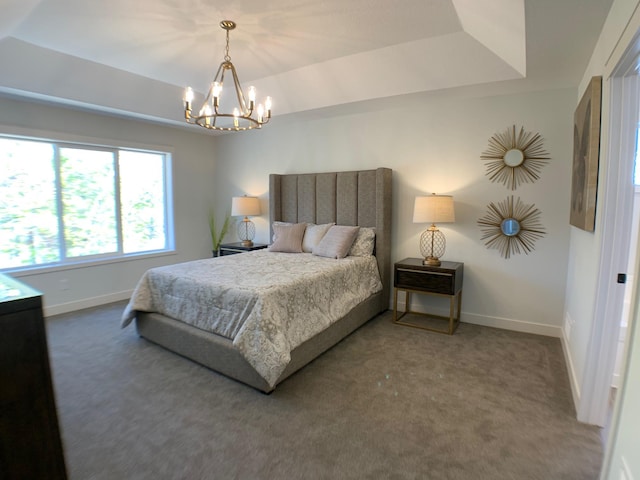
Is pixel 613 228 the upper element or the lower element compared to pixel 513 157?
lower

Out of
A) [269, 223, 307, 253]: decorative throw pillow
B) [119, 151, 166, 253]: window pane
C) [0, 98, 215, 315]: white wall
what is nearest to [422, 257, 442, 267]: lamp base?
[269, 223, 307, 253]: decorative throw pillow

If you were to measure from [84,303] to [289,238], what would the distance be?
8.85ft

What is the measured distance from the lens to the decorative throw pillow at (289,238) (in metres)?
4.10

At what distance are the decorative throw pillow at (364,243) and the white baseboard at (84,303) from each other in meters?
3.20

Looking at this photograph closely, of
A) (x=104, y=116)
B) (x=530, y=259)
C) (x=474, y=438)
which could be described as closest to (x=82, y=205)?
(x=104, y=116)

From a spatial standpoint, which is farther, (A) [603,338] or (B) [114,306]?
(B) [114,306]

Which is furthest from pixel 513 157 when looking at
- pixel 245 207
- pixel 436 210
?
pixel 245 207

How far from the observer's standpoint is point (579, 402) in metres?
2.08

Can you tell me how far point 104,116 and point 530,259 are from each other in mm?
5256

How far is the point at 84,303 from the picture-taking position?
4184mm

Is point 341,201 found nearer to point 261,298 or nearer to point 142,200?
point 261,298

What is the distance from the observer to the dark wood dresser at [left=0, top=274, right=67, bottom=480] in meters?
1.09

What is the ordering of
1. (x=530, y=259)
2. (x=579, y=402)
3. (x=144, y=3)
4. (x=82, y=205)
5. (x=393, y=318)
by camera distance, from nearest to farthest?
(x=579, y=402) → (x=144, y=3) → (x=530, y=259) → (x=393, y=318) → (x=82, y=205)

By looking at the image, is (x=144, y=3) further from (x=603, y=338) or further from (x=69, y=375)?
(x=603, y=338)
